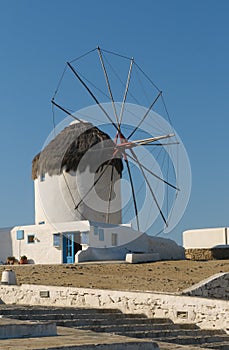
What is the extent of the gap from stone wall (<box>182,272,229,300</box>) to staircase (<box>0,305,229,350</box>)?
7.54ft

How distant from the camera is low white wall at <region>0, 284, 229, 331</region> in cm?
1131

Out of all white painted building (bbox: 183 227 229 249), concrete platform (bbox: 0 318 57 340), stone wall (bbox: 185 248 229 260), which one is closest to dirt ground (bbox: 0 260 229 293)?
stone wall (bbox: 185 248 229 260)

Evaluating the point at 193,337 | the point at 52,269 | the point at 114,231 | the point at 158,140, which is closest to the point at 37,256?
the point at 114,231

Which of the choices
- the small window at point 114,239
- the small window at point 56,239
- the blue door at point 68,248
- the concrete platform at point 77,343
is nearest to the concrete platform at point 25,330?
the concrete platform at point 77,343

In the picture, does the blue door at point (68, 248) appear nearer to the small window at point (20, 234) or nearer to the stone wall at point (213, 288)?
the small window at point (20, 234)

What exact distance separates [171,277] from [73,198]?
518 inches

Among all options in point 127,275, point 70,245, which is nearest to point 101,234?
point 70,245

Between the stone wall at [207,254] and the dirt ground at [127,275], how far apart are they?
21.6 feet

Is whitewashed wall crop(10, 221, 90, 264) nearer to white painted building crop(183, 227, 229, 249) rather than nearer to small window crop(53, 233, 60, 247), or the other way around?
small window crop(53, 233, 60, 247)

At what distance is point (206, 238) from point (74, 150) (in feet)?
28.5

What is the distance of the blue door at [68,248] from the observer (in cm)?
2822

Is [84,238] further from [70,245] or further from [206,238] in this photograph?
[206,238]

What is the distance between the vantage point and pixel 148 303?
476 inches

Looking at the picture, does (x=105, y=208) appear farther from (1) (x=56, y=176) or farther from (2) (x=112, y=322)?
(2) (x=112, y=322)
